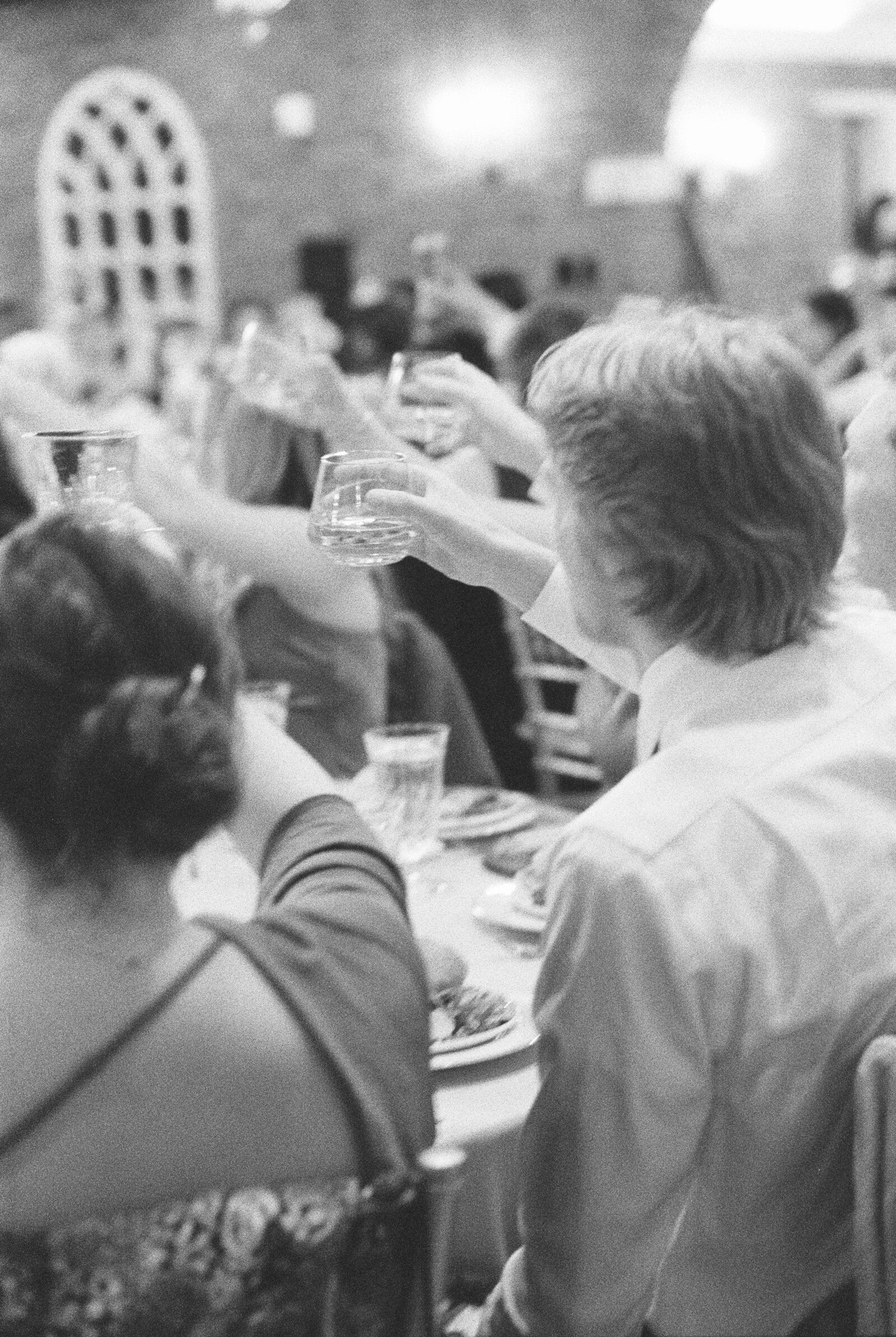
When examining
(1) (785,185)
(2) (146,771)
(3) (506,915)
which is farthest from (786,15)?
(2) (146,771)

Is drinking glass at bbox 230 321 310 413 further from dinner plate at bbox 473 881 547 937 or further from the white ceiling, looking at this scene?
the white ceiling

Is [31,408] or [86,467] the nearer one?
[86,467]

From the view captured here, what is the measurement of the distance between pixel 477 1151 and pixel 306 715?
1461 millimetres

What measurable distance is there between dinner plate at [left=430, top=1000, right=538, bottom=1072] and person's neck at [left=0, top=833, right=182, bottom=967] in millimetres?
466

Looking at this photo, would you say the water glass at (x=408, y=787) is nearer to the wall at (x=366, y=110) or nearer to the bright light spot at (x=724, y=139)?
the wall at (x=366, y=110)

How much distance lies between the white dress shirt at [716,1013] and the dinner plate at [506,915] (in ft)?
1.68

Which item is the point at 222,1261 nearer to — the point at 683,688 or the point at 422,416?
the point at 683,688

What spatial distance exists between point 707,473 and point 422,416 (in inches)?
34.5

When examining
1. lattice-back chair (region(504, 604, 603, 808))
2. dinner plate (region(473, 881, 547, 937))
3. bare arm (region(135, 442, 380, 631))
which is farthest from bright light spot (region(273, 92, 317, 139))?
dinner plate (region(473, 881, 547, 937))

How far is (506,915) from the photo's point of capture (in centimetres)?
180

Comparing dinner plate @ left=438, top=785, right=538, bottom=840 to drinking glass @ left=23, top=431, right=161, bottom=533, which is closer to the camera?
drinking glass @ left=23, top=431, right=161, bottom=533

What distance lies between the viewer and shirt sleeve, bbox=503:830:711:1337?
3.68ft

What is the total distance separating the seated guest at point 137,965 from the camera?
960 millimetres

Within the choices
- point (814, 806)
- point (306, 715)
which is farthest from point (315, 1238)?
point (306, 715)
